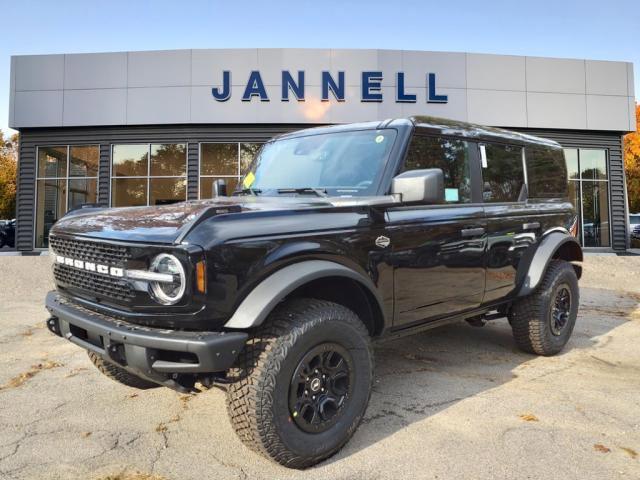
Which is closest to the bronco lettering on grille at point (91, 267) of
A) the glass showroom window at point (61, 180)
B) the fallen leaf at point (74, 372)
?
the fallen leaf at point (74, 372)

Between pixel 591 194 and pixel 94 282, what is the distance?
61.3 ft

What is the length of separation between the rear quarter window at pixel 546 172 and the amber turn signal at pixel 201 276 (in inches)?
132

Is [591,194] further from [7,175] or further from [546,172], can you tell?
[7,175]

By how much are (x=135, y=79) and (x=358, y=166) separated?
569 inches

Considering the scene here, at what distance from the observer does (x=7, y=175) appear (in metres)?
36.0

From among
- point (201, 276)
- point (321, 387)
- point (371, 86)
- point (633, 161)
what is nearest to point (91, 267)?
point (201, 276)

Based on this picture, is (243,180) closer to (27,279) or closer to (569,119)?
(27,279)

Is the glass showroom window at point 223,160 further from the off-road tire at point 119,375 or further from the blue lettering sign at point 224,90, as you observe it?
the off-road tire at point 119,375

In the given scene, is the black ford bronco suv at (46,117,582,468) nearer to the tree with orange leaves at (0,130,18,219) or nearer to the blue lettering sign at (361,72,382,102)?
the blue lettering sign at (361,72,382,102)

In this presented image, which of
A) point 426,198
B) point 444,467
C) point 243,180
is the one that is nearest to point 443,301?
point 426,198

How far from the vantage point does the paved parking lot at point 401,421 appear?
258 centimetres

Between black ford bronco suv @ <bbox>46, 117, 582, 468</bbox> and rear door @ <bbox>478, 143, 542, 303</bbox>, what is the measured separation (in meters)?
0.02

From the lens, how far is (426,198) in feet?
9.44

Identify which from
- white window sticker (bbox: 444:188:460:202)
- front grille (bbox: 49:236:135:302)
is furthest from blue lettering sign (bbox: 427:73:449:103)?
front grille (bbox: 49:236:135:302)
